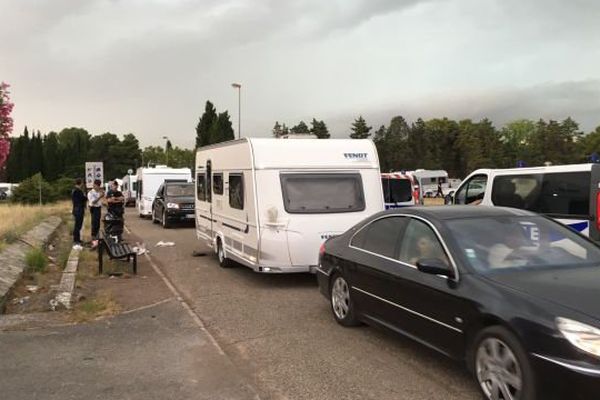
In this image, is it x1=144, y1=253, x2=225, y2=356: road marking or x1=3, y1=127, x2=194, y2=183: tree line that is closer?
x1=144, y1=253, x2=225, y2=356: road marking

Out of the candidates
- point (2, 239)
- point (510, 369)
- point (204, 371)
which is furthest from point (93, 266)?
point (510, 369)

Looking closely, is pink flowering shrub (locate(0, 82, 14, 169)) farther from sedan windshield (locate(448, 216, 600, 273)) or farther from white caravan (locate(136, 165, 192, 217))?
white caravan (locate(136, 165, 192, 217))

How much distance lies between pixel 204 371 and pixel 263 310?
2.60 metres

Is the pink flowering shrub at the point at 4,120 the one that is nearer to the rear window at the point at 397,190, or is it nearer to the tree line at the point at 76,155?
the rear window at the point at 397,190

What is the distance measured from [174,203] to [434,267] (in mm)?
18153

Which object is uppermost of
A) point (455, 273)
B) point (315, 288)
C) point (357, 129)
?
point (357, 129)

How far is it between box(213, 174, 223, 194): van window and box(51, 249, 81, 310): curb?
10.1 feet

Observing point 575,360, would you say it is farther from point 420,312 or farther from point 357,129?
point 357,129

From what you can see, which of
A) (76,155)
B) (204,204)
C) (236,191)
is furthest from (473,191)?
(76,155)

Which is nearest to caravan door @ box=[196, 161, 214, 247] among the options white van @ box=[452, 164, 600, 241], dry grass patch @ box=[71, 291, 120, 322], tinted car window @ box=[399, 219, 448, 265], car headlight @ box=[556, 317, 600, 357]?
dry grass patch @ box=[71, 291, 120, 322]

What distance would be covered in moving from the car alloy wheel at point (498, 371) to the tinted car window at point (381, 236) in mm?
1651

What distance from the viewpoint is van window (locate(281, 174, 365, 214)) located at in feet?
33.2

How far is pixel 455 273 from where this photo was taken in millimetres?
5117

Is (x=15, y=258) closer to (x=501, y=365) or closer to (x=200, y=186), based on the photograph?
(x=200, y=186)
